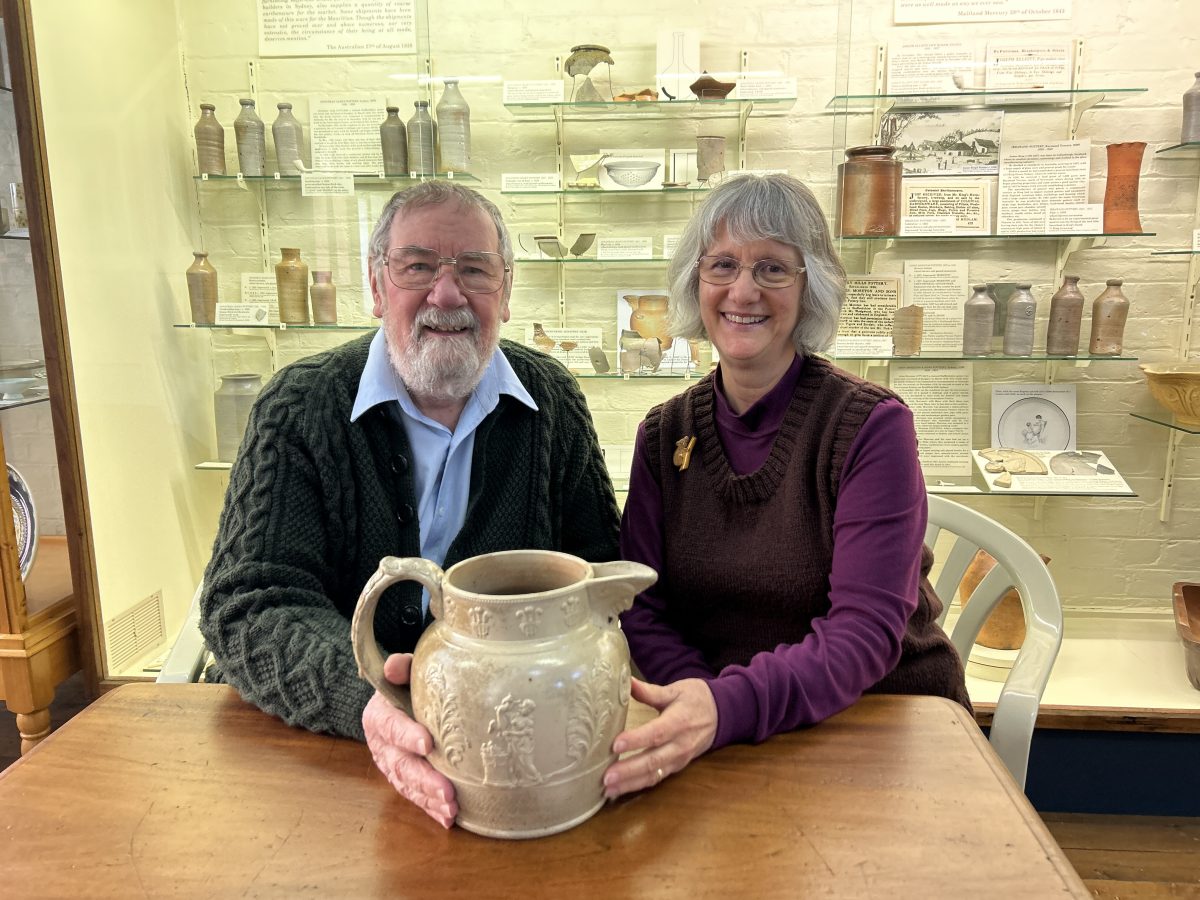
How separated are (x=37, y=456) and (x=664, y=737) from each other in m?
2.28

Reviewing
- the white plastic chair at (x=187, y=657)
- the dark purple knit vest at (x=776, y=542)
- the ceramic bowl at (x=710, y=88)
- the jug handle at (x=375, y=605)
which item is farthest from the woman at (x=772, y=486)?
the ceramic bowl at (x=710, y=88)

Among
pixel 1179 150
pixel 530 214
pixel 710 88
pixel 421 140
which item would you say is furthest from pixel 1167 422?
pixel 421 140

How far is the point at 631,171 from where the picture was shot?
2.88m

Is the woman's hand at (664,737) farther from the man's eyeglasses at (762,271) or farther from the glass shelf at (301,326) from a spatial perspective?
the glass shelf at (301,326)

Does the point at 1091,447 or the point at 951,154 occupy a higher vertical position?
the point at 951,154

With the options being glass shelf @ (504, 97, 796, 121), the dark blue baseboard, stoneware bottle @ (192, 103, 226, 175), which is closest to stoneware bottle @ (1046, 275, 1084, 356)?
glass shelf @ (504, 97, 796, 121)

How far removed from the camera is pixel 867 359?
2.82 metres

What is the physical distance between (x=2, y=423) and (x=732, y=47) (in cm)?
254

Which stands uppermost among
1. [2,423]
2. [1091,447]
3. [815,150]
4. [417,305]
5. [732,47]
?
[732,47]

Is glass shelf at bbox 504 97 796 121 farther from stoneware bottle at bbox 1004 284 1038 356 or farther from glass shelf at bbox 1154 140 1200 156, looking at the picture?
glass shelf at bbox 1154 140 1200 156

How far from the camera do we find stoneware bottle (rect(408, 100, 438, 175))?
9.43 ft

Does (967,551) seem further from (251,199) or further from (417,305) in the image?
(251,199)

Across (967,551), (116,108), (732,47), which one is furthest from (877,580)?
(116,108)

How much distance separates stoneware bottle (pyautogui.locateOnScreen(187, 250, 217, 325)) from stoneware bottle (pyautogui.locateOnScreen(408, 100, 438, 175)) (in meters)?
0.78
